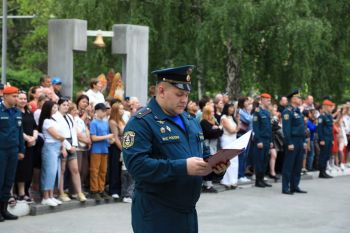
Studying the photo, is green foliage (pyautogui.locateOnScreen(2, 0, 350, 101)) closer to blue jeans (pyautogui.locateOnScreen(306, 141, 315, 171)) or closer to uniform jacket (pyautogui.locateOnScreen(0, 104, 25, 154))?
blue jeans (pyautogui.locateOnScreen(306, 141, 315, 171))

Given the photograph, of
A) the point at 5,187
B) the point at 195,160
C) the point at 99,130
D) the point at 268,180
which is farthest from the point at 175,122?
the point at 268,180

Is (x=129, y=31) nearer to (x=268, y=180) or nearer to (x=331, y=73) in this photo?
(x=268, y=180)

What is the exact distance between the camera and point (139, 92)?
18.7 meters

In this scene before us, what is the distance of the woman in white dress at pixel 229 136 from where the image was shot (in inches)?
640

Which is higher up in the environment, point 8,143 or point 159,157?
point 159,157

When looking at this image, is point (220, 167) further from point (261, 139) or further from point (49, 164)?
point (261, 139)

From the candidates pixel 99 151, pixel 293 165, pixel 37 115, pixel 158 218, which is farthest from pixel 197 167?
pixel 293 165

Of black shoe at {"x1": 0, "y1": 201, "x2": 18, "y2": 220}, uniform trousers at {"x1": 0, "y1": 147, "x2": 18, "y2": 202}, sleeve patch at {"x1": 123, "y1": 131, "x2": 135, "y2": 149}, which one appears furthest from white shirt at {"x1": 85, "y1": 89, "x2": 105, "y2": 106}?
sleeve patch at {"x1": 123, "y1": 131, "x2": 135, "y2": 149}

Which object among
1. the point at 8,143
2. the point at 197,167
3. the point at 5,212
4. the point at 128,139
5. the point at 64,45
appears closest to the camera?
the point at 197,167

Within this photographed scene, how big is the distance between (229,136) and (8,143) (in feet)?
19.9

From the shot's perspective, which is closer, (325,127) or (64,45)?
(64,45)

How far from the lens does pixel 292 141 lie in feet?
52.0

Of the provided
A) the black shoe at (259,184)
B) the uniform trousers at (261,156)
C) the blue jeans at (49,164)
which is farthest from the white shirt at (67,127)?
the black shoe at (259,184)

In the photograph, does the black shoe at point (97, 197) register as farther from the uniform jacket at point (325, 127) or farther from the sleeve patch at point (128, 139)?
the sleeve patch at point (128, 139)
